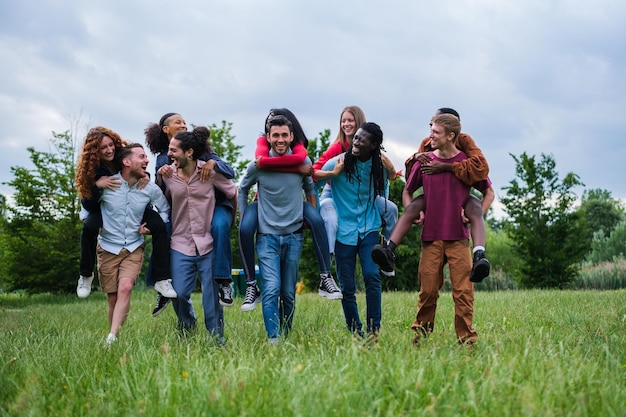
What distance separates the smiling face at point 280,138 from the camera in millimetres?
5715

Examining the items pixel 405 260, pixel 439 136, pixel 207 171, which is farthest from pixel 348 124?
pixel 405 260

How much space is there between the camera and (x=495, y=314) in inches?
351

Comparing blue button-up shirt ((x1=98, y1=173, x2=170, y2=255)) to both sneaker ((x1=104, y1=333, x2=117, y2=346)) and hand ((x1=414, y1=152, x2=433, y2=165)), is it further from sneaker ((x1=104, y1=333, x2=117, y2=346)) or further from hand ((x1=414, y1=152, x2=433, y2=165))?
hand ((x1=414, y1=152, x2=433, y2=165))

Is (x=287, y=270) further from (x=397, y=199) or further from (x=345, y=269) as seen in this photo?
(x=397, y=199)

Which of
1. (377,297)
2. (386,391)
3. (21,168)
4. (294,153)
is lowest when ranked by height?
(386,391)

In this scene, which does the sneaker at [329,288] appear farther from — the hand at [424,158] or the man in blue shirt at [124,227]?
the man in blue shirt at [124,227]

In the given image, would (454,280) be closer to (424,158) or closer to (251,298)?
(424,158)

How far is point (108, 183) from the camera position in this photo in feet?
19.7

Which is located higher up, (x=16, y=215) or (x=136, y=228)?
(x=16, y=215)

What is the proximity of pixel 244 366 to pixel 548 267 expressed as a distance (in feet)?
58.8

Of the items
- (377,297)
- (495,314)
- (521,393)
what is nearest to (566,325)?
(495,314)

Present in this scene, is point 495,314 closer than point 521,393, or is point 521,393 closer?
point 521,393

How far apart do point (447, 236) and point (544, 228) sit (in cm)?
1638

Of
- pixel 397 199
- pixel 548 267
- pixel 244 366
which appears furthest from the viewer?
pixel 548 267
